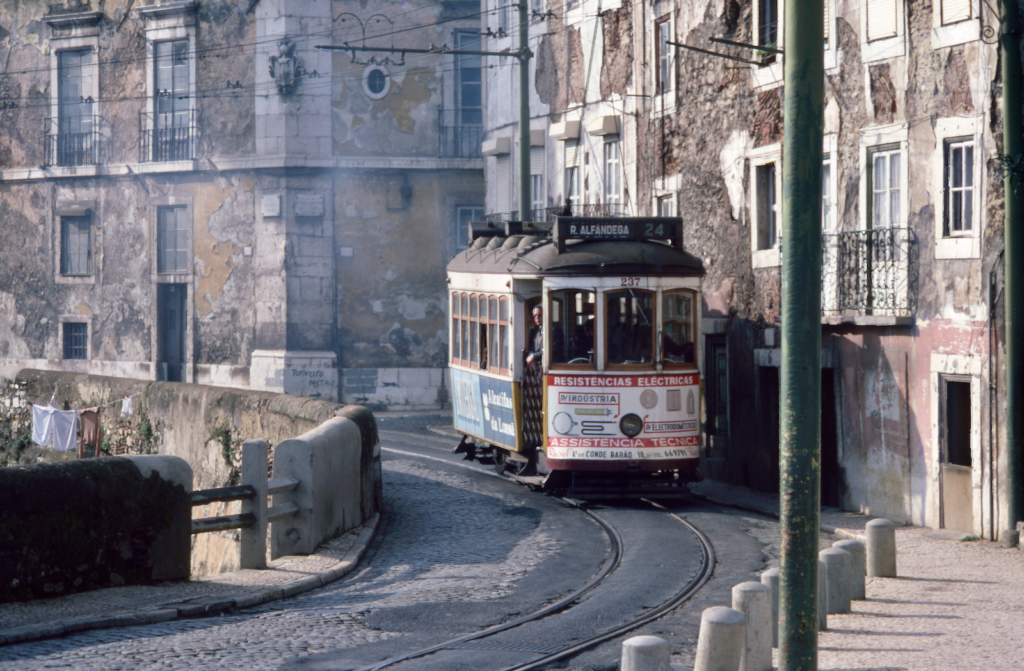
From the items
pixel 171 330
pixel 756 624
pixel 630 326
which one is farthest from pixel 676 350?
pixel 171 330

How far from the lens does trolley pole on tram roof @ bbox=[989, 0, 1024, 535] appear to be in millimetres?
13594

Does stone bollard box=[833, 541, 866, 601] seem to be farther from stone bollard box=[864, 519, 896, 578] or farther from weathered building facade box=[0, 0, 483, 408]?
weathered building facade box=[0, 0, 483, 408]

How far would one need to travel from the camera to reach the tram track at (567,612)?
28.4 ft

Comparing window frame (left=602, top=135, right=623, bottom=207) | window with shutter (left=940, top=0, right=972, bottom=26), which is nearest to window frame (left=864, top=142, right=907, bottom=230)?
window with shutter (left=940, top=0, right=972, bottom=26)

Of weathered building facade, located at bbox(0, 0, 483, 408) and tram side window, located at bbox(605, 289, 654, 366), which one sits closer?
tram side window, located at bbox(605, 289, 654, 366)

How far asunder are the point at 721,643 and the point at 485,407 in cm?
1074

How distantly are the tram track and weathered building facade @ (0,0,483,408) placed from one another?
18379mm

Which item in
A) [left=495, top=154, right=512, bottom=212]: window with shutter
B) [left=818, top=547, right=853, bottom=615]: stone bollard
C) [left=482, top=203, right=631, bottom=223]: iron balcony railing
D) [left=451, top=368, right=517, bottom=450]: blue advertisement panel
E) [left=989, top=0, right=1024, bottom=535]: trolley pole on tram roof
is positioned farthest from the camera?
[left=495, top=154, right=512, bottom=212]: window with shutter

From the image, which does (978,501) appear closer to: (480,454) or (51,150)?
(480,454)

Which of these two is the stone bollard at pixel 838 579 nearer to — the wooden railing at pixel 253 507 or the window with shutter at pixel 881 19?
the wooden railing at pixel 253 507

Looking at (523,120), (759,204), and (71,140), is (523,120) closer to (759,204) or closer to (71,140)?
(759,204)

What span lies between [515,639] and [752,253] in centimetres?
1139

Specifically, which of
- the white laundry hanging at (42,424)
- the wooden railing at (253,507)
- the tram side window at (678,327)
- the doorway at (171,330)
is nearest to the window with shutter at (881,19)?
the tram side window at (678,327)

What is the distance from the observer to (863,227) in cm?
1673
